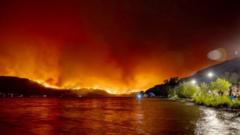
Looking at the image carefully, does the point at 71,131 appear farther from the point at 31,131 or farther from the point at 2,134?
the point at 2,134

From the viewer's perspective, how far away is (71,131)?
44.2 m

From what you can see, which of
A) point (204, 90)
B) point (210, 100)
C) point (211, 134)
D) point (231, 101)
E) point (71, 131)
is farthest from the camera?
point (204, 90)

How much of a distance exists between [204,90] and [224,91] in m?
31.5

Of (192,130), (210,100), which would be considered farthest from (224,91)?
(192,130)

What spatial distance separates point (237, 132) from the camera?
4206cm

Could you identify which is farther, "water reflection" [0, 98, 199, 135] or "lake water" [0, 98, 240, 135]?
"water reflection" [0, 98, 199, 135]

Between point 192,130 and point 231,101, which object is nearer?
point 192,130

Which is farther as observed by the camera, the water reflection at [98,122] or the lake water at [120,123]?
the water reflection at [98,122]

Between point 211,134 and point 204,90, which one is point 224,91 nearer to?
point 204,90

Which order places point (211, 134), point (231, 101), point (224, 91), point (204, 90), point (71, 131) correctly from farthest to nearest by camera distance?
point (204, 90), point (224, 91), point (231, 101), point (71, 131), point (211, 134)

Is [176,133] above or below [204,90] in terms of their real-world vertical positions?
below

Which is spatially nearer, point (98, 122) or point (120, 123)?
point (120, 123)

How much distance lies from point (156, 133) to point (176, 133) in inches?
87.5

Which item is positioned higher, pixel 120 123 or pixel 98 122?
pixel 98 122
